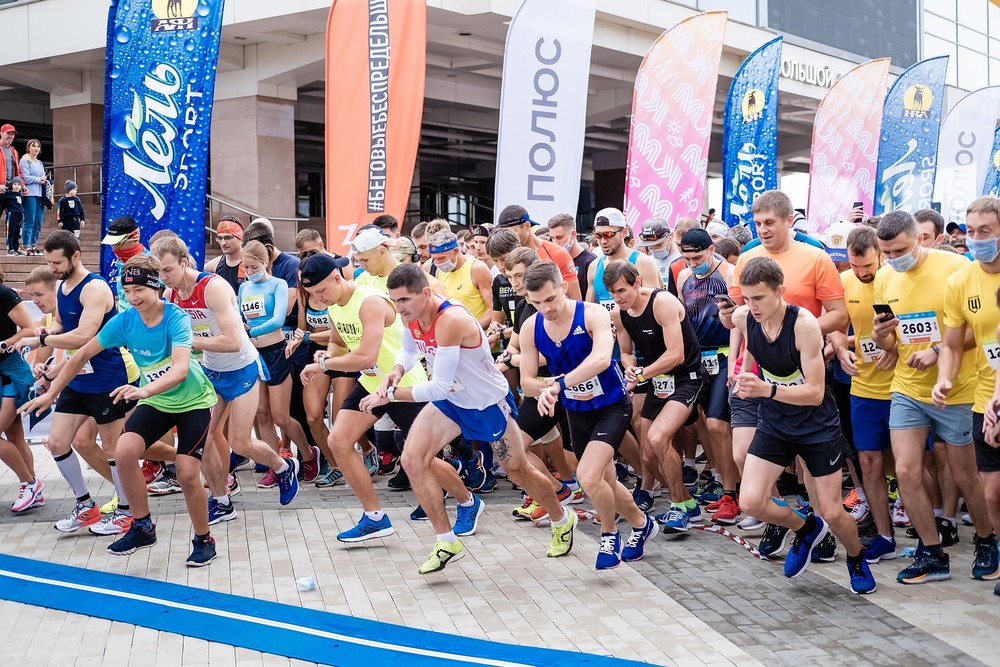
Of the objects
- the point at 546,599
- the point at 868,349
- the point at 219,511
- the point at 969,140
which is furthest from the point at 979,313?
the point at 969,140

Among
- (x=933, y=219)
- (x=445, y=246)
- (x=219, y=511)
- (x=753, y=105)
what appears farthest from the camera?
(x=753, y=105)

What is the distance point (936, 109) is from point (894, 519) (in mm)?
13980

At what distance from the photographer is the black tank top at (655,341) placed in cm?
713

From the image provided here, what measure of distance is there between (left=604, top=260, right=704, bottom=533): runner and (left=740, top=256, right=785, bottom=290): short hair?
1415 mm

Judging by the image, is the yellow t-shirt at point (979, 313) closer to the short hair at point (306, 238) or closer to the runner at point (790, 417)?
the runner at point (790, 417)

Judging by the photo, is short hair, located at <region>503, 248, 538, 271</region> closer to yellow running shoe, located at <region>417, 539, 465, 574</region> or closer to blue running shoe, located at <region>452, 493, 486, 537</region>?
blue running shoe, located at <region>452, 493, 486, 537</region>

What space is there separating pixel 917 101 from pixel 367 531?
15.6m

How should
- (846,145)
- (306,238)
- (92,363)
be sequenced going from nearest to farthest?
(92,363) → (306,238) → (846,145)

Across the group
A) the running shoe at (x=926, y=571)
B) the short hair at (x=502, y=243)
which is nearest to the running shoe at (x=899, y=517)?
the running shoe at (x=926, y=571)

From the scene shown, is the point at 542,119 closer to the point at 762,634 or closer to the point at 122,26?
the point at 122,26

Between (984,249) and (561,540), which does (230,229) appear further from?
(984,249)

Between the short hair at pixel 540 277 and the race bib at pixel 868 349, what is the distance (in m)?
1.96

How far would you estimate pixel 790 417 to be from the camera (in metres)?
5.71

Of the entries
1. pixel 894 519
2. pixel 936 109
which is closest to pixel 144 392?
pixel 894 519
